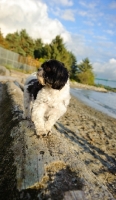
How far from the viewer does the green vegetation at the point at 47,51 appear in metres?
57.2

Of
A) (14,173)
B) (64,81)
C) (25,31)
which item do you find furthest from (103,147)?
(25,31)

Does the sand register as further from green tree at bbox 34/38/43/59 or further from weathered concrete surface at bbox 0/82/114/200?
green tree at bbox 34/38/43/59

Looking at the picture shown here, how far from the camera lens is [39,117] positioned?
144 inches

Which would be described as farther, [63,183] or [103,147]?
[103,147]

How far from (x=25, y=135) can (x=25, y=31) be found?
220ft

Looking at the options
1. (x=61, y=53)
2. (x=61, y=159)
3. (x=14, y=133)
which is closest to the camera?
(x=61, y=159)

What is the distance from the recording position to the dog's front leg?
353 centimetres

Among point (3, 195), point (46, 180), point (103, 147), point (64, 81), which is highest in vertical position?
point (64, 81)

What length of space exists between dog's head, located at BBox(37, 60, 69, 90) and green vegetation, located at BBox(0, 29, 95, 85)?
41799 mm

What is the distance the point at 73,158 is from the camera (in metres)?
2.88

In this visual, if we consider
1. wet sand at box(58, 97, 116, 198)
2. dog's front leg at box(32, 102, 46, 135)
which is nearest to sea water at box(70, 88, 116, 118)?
wet sand at box(58, 97, 116, 198)

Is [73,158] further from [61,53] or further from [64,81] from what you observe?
[61,53]

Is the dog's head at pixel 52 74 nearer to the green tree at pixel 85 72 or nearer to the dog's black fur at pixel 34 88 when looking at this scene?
the dog's black fur at pixel 34 88

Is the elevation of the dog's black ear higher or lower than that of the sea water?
higher
